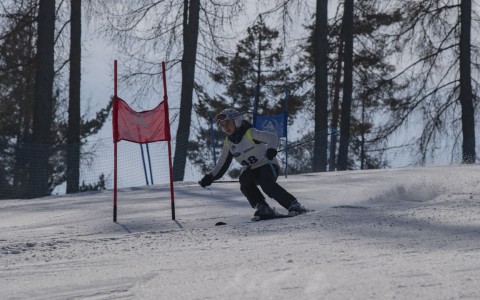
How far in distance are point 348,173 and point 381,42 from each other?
9.42m

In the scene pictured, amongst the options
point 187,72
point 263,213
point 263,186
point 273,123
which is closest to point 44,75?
point 187,72

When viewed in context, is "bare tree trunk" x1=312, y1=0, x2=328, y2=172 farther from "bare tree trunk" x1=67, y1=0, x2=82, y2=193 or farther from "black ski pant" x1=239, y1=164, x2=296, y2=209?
"black ski pant" x1=239, y1=164, x2=296, y2=209

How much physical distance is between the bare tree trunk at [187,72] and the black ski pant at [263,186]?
11947 millimetres

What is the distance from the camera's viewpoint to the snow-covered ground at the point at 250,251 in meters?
4.65

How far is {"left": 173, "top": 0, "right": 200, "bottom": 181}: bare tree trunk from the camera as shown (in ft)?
72.0

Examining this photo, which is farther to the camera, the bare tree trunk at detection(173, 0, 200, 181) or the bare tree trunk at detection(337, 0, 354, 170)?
the bare tree trunk at detection(337, 0, 354, 170)

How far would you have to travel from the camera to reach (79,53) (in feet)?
72.9

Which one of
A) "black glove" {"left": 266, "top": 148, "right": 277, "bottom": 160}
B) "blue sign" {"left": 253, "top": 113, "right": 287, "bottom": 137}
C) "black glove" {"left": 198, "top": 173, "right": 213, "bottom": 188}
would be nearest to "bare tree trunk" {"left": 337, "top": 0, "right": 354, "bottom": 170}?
"blue sign" {"left": 253, "top": 113, "right": 287, "bottom": 137}

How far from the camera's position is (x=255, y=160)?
9.70m

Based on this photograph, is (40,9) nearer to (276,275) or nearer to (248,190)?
(248,190)

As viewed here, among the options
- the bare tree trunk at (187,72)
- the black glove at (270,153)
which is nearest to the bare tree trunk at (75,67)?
the bare tree trunk at (187,72)

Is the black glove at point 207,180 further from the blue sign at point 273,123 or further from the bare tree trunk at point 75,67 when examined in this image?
the bare tree trunk at point 75,67

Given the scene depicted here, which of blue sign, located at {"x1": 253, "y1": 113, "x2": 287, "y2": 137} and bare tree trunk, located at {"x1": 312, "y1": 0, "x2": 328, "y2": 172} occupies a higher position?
bare tree trunk, located at {"x1": 312, "y1": 0, "x2": 328, "y2": 172}

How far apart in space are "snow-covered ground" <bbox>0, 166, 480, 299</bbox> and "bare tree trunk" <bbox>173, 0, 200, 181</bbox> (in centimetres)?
929
